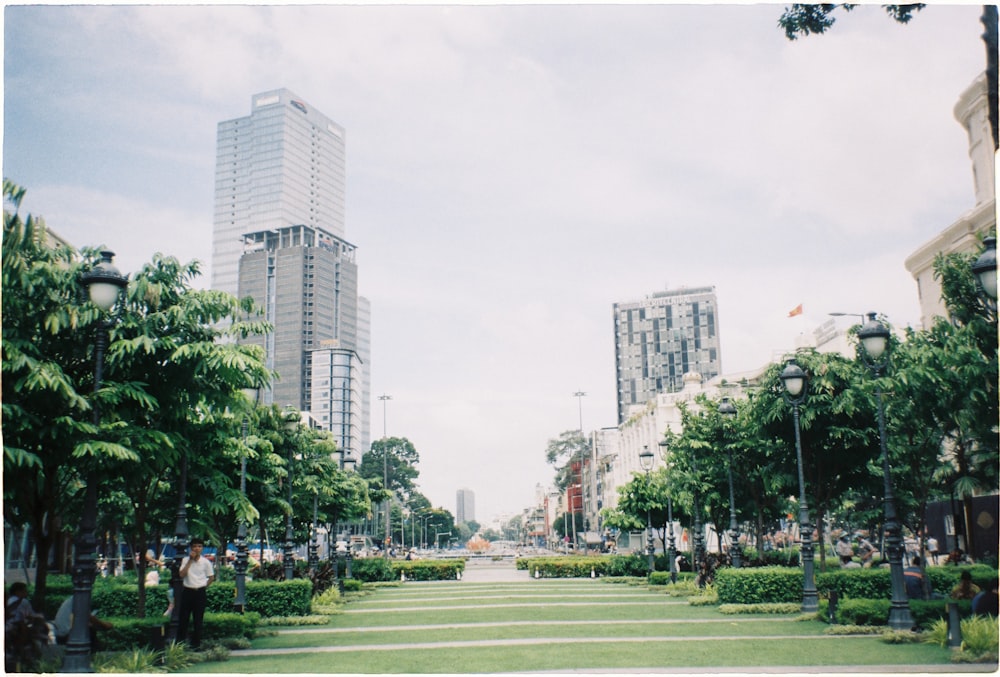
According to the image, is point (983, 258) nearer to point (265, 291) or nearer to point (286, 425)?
point (286, 425)

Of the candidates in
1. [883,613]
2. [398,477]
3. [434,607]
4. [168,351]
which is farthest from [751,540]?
[168,351]

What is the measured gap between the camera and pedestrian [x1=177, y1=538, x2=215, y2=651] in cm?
1521

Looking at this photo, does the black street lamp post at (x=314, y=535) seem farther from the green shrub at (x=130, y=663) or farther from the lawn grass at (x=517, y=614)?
the green shrub at (x=130, y=663)

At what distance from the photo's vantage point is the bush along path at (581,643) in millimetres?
13297

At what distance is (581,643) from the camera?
16.0 meters

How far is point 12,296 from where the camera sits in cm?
1271

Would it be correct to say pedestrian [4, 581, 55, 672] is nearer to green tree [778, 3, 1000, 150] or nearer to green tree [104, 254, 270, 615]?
green tree [104, 254, 270, 615]

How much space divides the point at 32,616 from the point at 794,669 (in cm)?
1066

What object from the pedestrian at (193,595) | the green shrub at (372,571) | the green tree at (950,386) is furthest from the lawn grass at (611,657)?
the green shrub at (372,571)

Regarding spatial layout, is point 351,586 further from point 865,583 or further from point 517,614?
point 865,583

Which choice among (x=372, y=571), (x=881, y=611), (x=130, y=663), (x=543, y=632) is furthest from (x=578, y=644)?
(x=372, y=571)

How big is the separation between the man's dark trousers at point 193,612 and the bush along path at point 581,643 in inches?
28.7

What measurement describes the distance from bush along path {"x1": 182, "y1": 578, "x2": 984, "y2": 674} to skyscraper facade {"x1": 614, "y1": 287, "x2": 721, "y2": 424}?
167 m

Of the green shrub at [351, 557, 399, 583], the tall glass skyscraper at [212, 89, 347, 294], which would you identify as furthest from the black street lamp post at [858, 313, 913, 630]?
the tall glass skyscraper at [212, 89, 347, 294]
